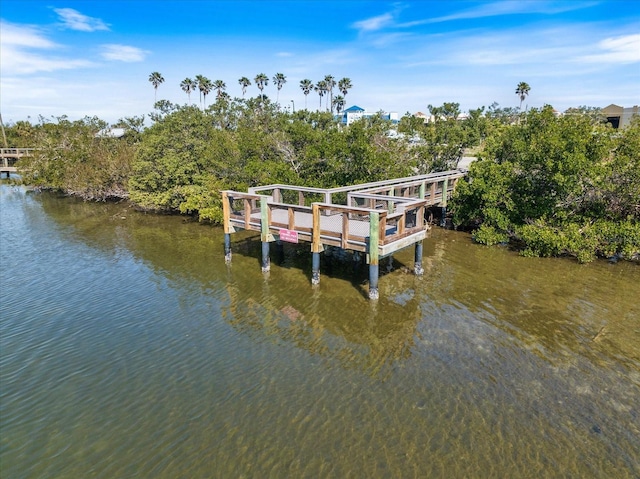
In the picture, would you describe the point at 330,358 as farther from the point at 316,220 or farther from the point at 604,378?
the point at 604,378

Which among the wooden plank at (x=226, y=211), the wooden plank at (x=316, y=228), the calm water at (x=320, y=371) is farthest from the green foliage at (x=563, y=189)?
the wooden plank at (x=226, y=211)

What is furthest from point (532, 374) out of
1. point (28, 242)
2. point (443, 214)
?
point (28, 242)

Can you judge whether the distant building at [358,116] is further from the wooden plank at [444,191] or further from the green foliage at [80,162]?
the green foliage at [80,162]

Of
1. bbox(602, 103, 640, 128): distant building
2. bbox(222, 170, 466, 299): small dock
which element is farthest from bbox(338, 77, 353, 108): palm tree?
bbox(222, 170, 466, 299): small dock

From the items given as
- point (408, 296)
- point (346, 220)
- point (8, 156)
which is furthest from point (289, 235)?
point (8, 156)

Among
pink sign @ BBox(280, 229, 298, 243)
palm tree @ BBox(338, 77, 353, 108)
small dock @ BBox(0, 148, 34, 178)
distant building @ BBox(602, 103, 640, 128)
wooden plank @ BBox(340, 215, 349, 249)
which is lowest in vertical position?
pink sign @ BBox(280, 229, 298, 243)

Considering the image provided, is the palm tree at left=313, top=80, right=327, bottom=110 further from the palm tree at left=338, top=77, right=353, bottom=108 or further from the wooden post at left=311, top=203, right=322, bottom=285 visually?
the wooden post at left=311, top=203, right=322, bottom=285
